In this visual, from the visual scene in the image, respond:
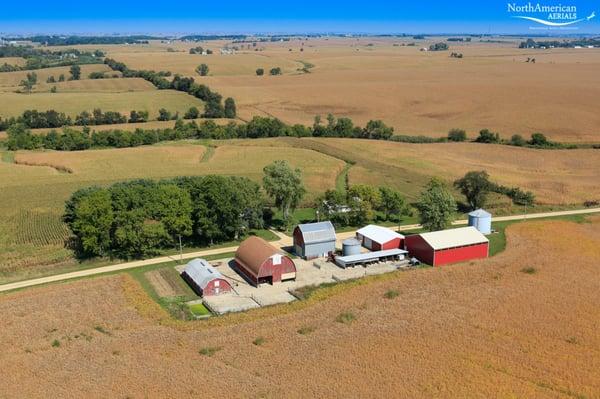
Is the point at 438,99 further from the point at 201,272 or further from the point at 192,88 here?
the point at 201,272

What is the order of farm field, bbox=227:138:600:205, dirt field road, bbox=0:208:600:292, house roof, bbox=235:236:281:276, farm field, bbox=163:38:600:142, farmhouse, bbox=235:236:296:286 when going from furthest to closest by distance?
farm field, bbox=163:38:600:142 → farm field, bbox=227:138:600:205 → dirt field road, bbox=0:208:600:292 → house roof, bbox=235:236:281:276 → farmhouse, bbox=235:236:296:286

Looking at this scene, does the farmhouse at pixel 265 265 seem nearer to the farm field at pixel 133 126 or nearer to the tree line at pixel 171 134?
the tree line at pixel 171 134

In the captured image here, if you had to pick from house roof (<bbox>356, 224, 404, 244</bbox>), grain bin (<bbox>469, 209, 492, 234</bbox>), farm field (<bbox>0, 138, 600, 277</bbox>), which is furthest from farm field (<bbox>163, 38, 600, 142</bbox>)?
house roof (<bbox>356, 224, 404, 244</bbox>)

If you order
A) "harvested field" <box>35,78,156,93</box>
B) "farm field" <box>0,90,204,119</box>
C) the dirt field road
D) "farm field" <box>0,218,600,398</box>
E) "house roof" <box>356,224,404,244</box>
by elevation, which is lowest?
the dirt field road

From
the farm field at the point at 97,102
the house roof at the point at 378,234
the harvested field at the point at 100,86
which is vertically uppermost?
the harvested field at the point at 100,86

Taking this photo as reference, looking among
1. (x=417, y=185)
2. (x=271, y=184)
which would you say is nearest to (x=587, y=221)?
(x=417, y=185)

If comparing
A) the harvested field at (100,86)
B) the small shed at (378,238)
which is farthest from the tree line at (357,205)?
the harvested field at (100,86)

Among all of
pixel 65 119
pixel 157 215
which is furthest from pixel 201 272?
pixel 65 119

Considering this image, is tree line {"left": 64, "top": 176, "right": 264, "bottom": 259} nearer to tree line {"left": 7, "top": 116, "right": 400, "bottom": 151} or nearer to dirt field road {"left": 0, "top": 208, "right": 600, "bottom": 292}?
dirt field road {"left": 0, "top": 208, "right": 600, "bottom": 292}
